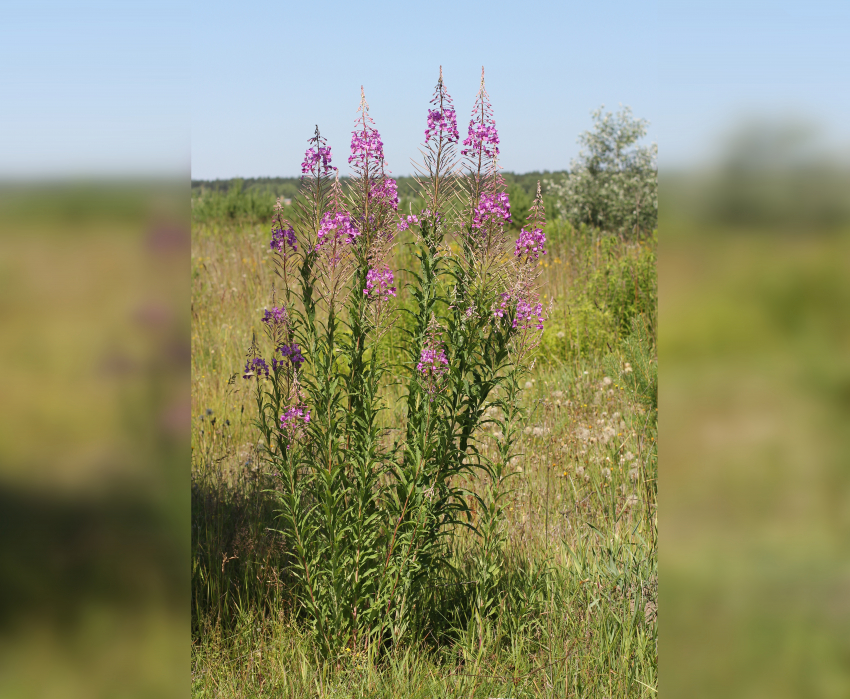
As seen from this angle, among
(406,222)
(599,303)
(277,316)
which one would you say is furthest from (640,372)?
(277,316)

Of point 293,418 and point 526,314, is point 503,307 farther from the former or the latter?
point 293,418

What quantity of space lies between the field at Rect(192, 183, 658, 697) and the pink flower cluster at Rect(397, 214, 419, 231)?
120 cm

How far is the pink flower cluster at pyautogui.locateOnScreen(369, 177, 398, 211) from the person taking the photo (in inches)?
113

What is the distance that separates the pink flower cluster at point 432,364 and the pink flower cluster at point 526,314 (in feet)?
1.22

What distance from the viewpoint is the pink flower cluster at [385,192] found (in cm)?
286

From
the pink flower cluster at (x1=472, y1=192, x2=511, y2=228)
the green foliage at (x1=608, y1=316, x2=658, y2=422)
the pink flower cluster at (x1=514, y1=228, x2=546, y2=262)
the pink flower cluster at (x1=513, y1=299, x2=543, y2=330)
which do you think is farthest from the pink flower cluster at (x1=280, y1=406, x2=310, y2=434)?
the green foliage at (x1=608, y1=316, x2=658, y2=422)

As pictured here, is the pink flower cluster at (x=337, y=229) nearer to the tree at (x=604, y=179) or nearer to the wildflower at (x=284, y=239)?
the wildflower at (x=284, y=239)

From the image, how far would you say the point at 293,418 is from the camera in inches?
113

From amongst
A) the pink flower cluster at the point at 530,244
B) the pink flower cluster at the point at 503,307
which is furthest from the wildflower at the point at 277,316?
the pink flower cluster at the point at 530,244

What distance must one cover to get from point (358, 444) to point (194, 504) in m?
1.69

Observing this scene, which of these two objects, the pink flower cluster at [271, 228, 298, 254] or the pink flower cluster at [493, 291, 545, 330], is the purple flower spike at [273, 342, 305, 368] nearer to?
the pink flower cluster at [271, 228, 298, 254]

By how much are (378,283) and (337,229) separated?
0.30m
